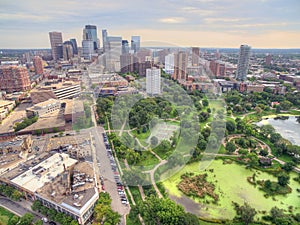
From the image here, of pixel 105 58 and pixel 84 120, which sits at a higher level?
pixel 105 58

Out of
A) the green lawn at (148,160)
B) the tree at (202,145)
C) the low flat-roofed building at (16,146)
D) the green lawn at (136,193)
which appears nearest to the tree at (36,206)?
the green lawn at (136,193)

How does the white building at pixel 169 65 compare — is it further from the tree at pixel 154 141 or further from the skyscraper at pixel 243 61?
the tree at pixel 154 141

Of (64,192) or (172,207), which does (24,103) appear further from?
(172,207)

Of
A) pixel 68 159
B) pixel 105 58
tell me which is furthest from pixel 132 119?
pixel 105 58

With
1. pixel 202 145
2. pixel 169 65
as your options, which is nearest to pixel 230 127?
pixel 202 145

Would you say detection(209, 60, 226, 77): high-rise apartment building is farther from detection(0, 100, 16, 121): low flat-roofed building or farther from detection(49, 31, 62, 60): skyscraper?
detection(49, 31, 62, 60): skyscraper
